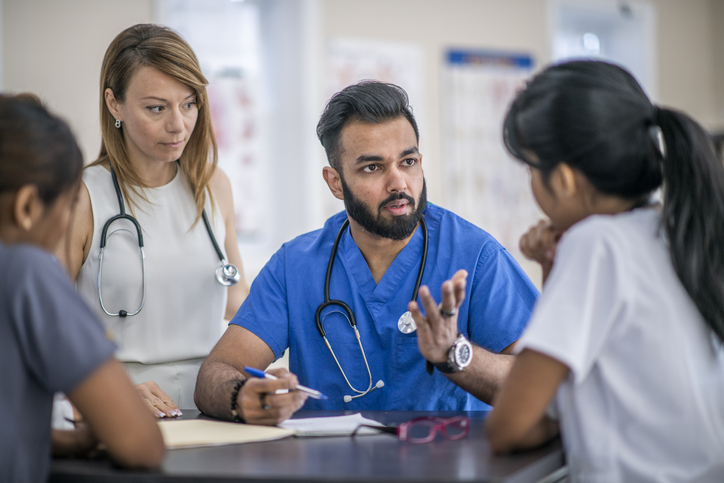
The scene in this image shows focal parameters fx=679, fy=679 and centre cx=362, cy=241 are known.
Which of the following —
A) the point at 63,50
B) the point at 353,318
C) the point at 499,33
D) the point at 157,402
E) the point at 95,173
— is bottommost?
the point at 157,402

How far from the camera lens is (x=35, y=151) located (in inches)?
34.8

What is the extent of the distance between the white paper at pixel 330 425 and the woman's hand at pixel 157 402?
0.28 m

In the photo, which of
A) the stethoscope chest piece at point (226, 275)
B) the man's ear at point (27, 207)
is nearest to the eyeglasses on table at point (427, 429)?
the man's ear at point (27, 207)

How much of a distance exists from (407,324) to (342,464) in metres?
0.64

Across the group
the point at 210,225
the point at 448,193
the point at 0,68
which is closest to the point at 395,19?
the point at 448,193

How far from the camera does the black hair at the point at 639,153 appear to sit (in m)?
0.97

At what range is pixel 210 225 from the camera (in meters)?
1.83

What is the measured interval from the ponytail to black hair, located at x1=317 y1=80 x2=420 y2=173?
778mm

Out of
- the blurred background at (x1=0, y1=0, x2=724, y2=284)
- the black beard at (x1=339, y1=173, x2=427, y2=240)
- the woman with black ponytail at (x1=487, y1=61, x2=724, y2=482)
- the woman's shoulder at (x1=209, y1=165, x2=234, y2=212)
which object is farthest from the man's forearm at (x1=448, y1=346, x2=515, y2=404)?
the blurred background at (x1=0, y1=0, x2=724, y2=284)

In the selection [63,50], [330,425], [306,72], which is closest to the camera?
[330,425]

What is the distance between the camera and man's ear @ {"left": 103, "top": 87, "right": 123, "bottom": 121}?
171 cm

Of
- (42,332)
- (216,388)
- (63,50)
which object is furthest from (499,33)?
(42,332)

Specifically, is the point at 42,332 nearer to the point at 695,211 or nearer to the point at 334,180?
the point at 695,211

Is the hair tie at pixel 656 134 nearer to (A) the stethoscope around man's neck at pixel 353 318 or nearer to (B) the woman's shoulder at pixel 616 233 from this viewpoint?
(B) the woman's shoulder at pixel 616 233
